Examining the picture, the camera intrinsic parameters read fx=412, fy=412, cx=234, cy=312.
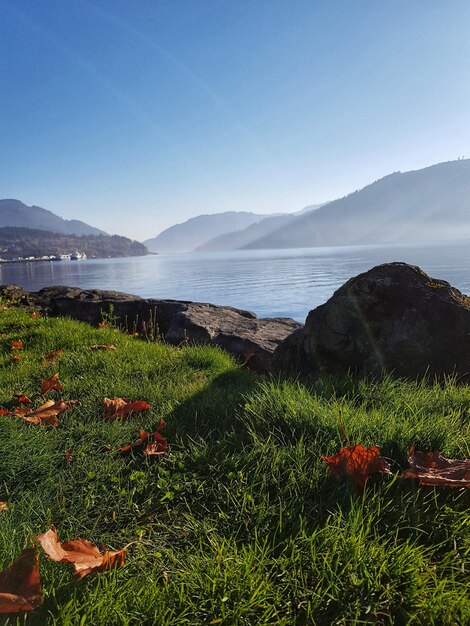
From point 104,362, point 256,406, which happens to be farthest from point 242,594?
point 104,362

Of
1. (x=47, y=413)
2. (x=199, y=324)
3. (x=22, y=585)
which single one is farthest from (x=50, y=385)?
(x=199, y=324)

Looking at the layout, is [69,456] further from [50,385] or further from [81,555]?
[50,385]

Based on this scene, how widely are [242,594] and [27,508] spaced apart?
1.41 m

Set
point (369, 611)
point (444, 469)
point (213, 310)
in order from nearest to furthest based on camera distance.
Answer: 1. point (369, 611)
2. point (444, 469)
3. point (213, 310)

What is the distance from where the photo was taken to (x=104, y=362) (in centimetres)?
500

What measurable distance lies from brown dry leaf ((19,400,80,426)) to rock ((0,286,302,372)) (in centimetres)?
330

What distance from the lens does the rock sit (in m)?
7.90

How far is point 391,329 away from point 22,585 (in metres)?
4.17

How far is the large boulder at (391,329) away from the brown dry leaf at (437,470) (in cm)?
204

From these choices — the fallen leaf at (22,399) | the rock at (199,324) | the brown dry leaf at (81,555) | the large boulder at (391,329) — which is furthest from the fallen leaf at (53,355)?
the brown dry leaf at (81,555)

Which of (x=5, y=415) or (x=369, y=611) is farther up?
(x=5, y=415)

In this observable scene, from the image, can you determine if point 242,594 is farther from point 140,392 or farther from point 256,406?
point 140,392

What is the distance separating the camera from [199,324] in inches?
342

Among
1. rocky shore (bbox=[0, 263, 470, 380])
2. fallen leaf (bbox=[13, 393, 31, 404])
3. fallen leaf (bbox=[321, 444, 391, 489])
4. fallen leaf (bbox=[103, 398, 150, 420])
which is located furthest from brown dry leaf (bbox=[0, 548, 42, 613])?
rocky shore (bbox=[0, 263, 470, 380])
